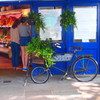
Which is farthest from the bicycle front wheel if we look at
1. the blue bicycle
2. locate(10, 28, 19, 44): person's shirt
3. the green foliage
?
locate(10, 28, 19, 44): person's shirt

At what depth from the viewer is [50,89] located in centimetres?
753

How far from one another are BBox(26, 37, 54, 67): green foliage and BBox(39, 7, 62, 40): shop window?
0.60 metres

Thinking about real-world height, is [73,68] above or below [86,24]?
below

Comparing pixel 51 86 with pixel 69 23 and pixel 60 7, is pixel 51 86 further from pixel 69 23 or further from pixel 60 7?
pixel 60 7

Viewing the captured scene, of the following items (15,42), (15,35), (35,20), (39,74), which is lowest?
(39,74)

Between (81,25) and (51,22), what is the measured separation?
90cm

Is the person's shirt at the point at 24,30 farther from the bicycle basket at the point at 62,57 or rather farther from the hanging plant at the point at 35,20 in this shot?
the bicycle basket at the point at 62,57

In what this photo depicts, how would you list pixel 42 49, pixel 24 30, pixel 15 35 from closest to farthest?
pixel 42 49 < pixel 24 30 < pixel 15 35

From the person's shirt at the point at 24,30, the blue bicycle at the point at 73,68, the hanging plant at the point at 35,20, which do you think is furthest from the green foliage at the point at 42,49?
the person's shirt at the point at 24,30

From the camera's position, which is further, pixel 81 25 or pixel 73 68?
pixel 81 25

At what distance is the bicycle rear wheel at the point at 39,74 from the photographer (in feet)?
26.4

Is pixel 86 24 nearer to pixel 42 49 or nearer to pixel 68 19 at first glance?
pixel 68 19

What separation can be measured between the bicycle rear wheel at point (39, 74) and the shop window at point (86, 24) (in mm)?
1485

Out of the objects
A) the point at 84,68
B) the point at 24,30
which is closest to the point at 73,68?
the point at 84,68
